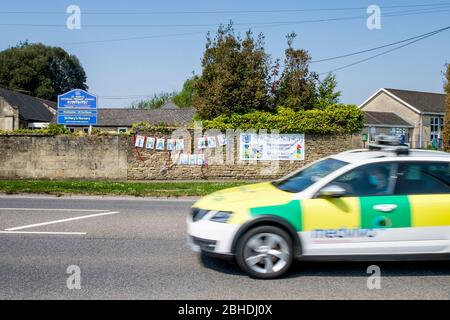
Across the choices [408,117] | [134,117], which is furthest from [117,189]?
[408,117]

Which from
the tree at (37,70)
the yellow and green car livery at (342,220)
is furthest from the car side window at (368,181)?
the tree at (37,70)

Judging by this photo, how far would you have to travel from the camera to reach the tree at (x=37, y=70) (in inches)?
3039

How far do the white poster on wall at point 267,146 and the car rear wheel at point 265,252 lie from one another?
14668mm

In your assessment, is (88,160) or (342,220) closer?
(342,220)

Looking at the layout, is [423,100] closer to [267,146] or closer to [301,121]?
[301,121]

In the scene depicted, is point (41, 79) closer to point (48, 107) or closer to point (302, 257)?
point (48, 107)

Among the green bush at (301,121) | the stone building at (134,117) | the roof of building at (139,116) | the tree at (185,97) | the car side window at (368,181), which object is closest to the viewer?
the car side window at (368,181)

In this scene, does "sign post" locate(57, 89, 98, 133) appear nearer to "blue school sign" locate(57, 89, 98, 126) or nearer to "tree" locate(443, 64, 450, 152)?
"blue school sign" locate(57, 89, 98, 126)

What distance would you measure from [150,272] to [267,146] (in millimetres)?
14888

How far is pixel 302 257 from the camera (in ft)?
19.1

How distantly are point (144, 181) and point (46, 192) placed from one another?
528 centimetres

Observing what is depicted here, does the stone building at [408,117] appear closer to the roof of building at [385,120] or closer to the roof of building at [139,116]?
the roof of building at [385,120]

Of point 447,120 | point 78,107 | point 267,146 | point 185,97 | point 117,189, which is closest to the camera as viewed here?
point 117,189

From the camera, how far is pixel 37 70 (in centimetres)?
7956
